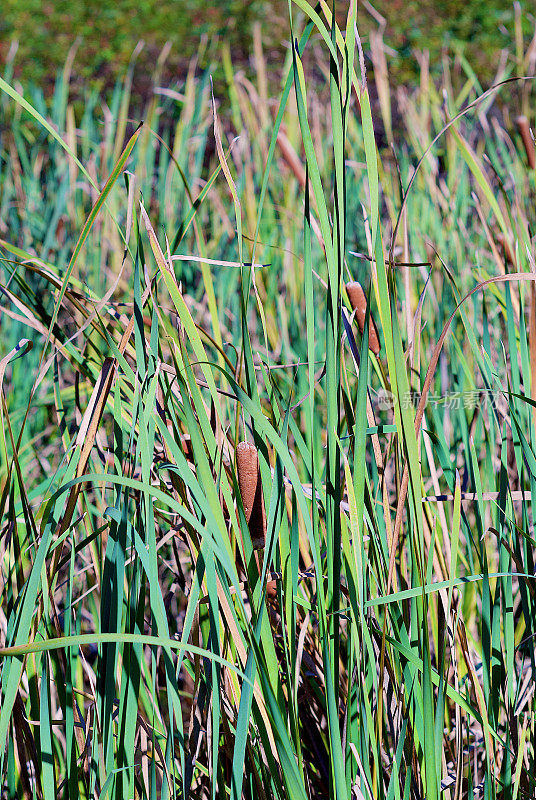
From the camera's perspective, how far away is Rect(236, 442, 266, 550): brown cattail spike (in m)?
0.45

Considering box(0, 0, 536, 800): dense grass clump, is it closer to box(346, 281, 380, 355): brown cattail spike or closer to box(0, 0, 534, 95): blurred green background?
box(346, 281, 380, 355): brown cattail spike

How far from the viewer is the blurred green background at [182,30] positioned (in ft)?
11.7

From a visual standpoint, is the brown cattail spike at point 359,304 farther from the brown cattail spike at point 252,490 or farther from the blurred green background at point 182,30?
the blurred green background at point 182,30

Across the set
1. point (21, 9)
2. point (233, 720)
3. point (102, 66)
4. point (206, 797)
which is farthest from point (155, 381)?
point (21, 9)

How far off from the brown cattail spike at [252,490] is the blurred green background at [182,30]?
136 inches

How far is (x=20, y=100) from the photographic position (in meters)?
0.45

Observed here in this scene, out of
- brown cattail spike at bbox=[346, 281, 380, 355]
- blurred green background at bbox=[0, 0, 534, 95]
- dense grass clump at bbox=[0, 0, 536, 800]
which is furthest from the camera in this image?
blurred green background at bbox=[0, 0, 534, 95]

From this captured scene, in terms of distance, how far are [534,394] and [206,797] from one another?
0.46 m

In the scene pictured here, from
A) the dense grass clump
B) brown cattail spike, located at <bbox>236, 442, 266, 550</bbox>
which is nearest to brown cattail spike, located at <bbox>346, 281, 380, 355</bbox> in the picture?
the dense grass clump

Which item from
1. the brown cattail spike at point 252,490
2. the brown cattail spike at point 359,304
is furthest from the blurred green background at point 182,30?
the brown cattail spike at point 252,490

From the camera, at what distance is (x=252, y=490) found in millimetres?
452

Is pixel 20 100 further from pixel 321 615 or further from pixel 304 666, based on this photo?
pixel 304 666

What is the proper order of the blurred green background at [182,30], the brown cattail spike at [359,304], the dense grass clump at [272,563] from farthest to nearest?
the blurred green background at [182,30] → the brown cattail spike at [359,304] → the dense grass clump at [272,563]

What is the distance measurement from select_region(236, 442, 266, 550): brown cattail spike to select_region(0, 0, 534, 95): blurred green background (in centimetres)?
344
